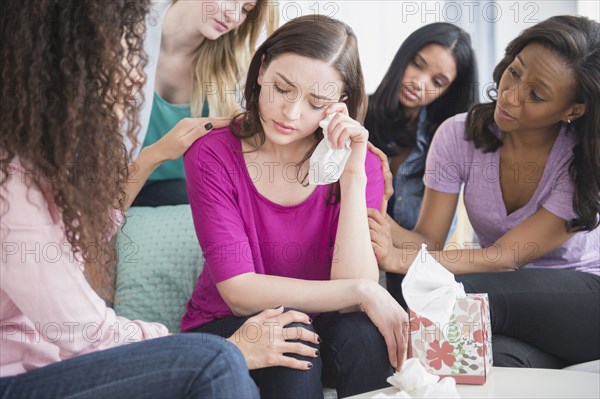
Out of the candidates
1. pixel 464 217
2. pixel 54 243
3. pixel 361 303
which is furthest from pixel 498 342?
pixel 464 217

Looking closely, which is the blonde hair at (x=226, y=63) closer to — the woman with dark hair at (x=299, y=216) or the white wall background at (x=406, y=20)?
the woman with dark hair at (x=299, y=216)

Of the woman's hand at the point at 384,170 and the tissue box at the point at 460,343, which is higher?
Result: the woman's hand at the point at 384,170

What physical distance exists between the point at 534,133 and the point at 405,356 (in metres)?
0.70

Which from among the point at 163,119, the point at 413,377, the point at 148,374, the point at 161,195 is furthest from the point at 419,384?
the point at 163,119

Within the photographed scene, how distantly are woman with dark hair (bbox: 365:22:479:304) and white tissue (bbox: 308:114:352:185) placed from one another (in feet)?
2.25

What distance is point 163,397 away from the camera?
1.04m

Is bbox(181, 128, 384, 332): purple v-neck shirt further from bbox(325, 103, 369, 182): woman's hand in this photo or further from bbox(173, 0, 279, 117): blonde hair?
bbox(173, 0, 279, 117): blonde hair

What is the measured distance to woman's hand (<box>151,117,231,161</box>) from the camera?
1608 millimetres

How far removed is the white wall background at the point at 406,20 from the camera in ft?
9.99

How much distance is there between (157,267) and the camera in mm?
1869

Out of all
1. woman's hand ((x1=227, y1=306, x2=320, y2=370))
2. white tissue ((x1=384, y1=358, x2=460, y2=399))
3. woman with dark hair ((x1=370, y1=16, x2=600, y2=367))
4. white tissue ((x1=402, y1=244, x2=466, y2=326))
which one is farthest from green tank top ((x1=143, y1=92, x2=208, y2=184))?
white tissue ((x1=384, y1=358, x2=460, y2=399))

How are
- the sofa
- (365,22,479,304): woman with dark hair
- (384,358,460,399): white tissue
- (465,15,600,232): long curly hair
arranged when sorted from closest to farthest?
(384,358,460,399): white tissue → (465,15,600,232): long curly hair → the sofa → (365,22,479,304): woman with dark hair

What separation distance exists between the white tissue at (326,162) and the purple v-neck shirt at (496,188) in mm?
468

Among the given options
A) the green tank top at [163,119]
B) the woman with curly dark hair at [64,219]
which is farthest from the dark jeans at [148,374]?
the green tank top at [163,119]
